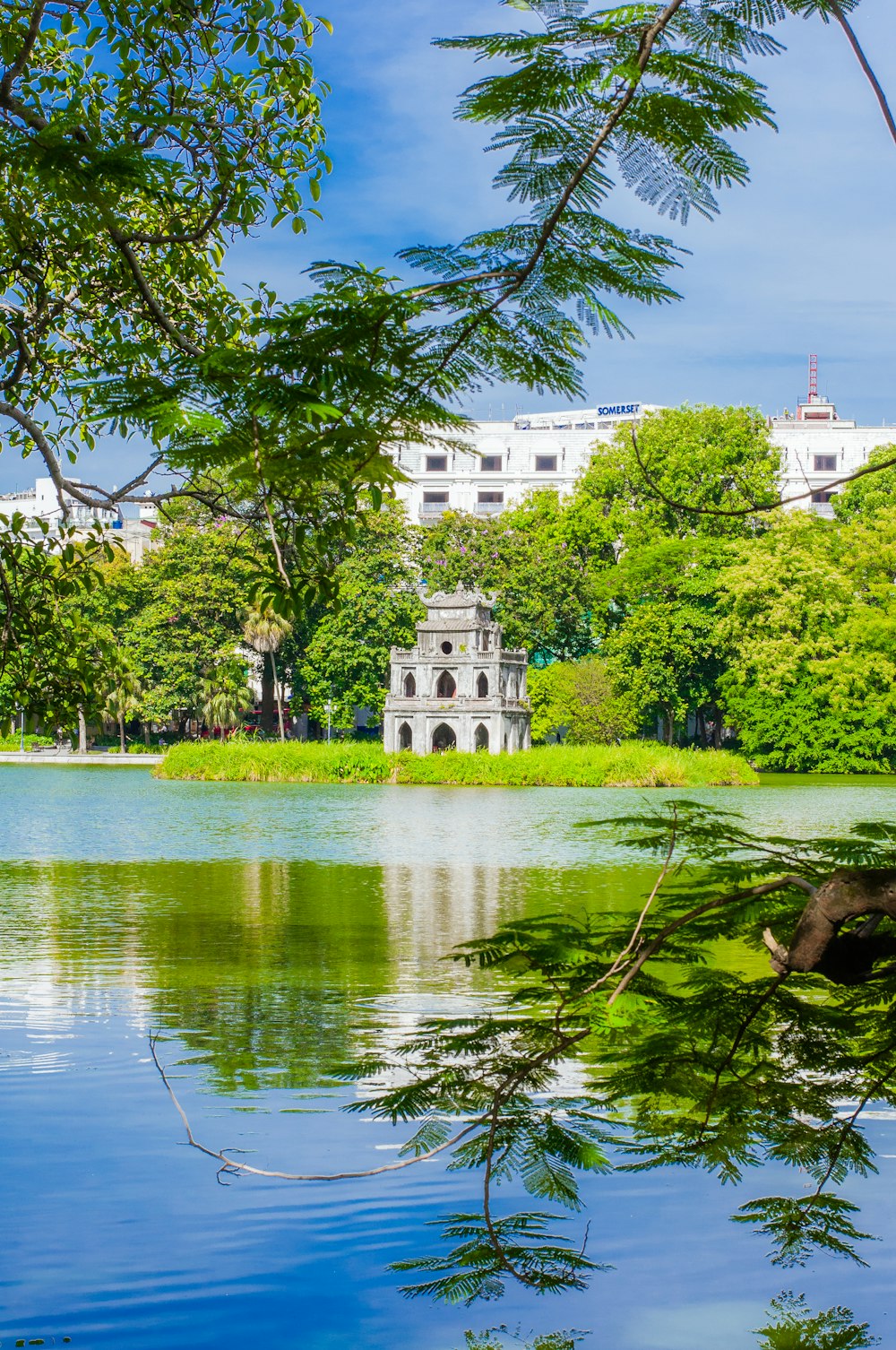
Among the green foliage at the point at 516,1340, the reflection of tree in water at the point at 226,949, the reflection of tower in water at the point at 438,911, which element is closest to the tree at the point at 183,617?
the reflection of tree in water at the point at 226,949

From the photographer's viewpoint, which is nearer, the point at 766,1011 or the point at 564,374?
the point at 564,374

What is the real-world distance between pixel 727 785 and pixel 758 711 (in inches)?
298

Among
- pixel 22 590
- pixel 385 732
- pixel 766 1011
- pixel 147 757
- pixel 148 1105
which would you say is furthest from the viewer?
pixel 147 757

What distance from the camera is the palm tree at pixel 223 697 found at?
49.0m

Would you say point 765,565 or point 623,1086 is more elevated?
point 765,565

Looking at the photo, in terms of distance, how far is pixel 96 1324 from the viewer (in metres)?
4.05

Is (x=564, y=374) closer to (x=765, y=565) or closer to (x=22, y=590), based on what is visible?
(x=22, y=590)

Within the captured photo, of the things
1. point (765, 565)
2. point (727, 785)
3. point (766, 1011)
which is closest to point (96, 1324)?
point (766, 1011)

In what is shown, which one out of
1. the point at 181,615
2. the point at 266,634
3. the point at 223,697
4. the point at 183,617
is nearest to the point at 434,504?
the point at 183,617

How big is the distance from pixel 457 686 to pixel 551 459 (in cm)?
2295

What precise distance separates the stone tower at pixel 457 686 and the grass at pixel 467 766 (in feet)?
9.44

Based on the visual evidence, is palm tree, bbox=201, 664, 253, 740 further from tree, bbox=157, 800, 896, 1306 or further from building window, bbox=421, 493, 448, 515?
tree, bbox=157, 800, 896, 1306

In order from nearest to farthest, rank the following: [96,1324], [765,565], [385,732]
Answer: [96,1324] < [765,565] < [385,732]

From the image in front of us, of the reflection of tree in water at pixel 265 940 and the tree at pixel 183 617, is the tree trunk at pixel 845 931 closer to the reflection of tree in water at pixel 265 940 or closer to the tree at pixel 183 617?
the reflection of tree in water at pixel 265 940
